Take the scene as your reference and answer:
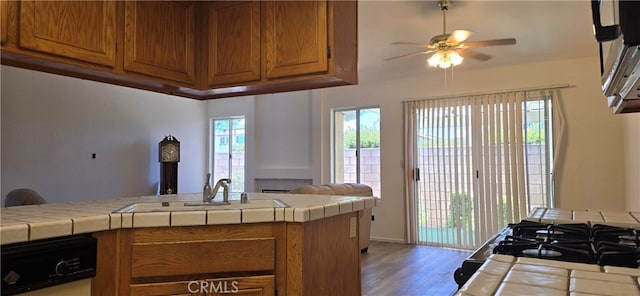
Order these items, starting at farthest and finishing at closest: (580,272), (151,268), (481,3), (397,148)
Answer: (397,148) → (481,3) → (151,268) → (580,272)

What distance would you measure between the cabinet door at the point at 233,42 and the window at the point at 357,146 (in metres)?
3.88

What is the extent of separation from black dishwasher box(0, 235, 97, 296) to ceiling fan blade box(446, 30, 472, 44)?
2.64m

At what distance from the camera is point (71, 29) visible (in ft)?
5.56

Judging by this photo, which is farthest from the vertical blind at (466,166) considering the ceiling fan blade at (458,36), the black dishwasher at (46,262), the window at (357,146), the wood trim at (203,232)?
the black dishwasher at (46,262)

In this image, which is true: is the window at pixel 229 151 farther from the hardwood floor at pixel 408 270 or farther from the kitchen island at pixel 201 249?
the kitchen island at pixel 201 249

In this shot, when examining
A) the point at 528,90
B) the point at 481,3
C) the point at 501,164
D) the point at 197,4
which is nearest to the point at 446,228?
the point at 501,164

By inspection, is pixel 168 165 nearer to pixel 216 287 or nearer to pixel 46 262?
pixel 216 287

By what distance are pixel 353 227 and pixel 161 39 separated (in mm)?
1392

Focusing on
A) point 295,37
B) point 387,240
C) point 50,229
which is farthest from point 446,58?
point 387,240

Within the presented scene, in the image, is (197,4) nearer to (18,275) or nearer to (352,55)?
(352,55)

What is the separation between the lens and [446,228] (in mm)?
5227

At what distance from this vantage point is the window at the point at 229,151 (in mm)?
7113

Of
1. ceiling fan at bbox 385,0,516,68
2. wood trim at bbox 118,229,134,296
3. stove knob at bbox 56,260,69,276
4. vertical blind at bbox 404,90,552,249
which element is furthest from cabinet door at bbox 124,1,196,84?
vertical blind at bbox 404,90,552,249

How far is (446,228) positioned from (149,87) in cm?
421
